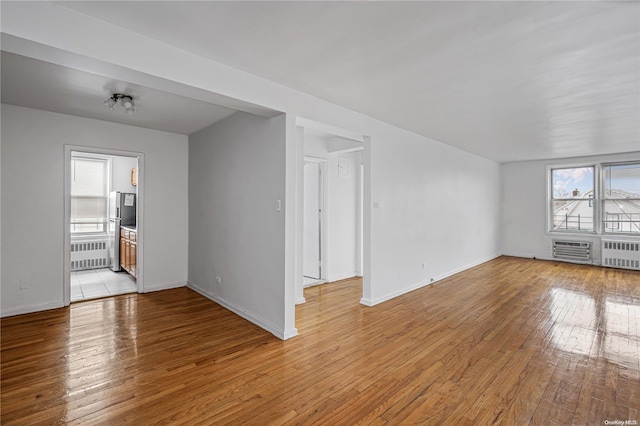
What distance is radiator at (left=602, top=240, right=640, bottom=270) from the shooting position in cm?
646

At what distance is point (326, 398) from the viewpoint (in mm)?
2133

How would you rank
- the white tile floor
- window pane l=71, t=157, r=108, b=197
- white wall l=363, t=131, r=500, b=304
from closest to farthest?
white wall l=363, t=131, r=500, b=304
the white tile floor
window pane l=71, t=157, r=108, b=197

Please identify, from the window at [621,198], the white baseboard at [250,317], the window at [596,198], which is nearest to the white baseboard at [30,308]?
the white baseboard at [250,317]

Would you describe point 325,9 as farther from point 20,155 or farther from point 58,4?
point 20,155

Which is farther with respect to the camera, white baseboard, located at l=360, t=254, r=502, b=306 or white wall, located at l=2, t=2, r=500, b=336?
white baseboard, located at l=360, t=254, r=502, b=306

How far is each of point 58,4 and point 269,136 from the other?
182cm

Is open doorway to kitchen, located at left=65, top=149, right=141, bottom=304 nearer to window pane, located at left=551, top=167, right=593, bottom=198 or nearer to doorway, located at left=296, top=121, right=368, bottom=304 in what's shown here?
doorway, located at left=296, top=121, right=368, bottom=304

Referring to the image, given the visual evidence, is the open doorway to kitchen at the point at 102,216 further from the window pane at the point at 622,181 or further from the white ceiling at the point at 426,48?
the window pane at the point at 622,181

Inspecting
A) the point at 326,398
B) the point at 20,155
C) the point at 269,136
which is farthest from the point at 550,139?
the point at 20,155

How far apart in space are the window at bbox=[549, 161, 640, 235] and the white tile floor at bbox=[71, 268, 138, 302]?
9.43 meters

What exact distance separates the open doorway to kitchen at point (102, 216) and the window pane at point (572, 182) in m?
9.64

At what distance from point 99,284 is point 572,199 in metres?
10.2

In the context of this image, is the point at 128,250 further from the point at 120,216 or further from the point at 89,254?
the point at 89,254

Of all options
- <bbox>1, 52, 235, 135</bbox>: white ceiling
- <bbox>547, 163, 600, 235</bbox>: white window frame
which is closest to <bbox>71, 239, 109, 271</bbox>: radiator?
<bbox>1, 52, 235, 135</bbox>: white ceiling
